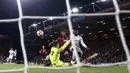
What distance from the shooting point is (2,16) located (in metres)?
19.6

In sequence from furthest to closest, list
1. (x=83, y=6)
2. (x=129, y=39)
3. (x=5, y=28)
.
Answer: (x=5, y=28) < (x=129, y=39) < (x=83, y=6)

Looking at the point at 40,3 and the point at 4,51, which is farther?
the point at 4,51

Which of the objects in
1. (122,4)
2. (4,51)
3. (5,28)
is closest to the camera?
(122,4)

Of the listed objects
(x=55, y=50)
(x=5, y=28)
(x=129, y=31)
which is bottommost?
(x=55, y=50)

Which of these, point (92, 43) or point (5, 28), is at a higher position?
point (5, 28)

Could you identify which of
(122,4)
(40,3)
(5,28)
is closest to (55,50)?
(122,4)

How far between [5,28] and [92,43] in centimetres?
731

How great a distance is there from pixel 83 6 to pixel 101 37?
6170 mm

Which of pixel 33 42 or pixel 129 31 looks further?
pixel 33 42

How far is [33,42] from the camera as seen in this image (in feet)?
76.0

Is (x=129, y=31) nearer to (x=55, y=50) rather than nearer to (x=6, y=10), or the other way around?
(x=6, y=10)

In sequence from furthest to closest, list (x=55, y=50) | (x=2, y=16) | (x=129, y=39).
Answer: (x=2, y=16) < (x=129, y=39) < (x=55, y=50)

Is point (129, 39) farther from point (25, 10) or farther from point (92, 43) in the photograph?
point (25, 10)

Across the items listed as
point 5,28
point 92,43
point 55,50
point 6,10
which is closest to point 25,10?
point 6,10
